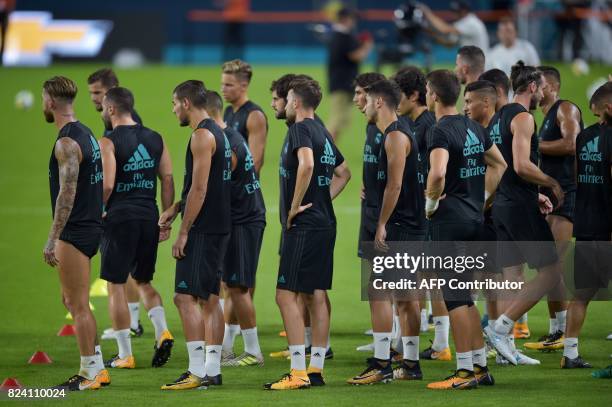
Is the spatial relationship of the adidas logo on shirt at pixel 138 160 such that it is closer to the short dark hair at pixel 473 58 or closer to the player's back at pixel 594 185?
the short dark hair at pixel 473 58

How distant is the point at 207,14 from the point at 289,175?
113 feet

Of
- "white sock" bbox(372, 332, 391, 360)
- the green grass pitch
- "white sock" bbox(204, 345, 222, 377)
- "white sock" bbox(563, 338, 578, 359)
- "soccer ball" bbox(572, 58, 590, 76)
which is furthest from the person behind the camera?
"soccer ball" bbox(572, 58, 590, 76)

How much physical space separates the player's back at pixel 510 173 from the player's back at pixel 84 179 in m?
3.55

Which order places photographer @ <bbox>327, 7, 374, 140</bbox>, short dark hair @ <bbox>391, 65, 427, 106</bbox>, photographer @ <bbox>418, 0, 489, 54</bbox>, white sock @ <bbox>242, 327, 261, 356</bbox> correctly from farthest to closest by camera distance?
photographer @ <bbox>327, 7, 374, 140</bbox>, photographer @ <bbox>418, 0, 489, 54</bbox>, white sock @ <bbox>242, 327, 261, 356</bbox>, short dark hair @ <bbox>391, 65, 427, 106</bbox>

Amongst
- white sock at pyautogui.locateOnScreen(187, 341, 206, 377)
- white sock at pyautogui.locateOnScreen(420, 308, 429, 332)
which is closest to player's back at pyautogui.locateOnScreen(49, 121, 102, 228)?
white sock at pyautogui.locateOnScreen(187, 341, 206, 377)

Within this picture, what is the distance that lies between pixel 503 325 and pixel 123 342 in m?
3.27

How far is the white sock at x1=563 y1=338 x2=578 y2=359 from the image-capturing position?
1007cm

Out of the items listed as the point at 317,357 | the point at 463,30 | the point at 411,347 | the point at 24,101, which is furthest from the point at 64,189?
the point at 24,101

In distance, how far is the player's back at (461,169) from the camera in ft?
30.9

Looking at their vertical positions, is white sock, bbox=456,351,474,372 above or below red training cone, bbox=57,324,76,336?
below

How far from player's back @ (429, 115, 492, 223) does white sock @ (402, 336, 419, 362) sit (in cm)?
104

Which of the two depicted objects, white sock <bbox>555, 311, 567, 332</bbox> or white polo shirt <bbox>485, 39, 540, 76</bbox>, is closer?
white sock <bbox>555, 311, 567, 332</bbox>

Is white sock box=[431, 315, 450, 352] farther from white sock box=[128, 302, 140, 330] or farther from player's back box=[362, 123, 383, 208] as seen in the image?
white sock box=[128, 302, 140, 330]

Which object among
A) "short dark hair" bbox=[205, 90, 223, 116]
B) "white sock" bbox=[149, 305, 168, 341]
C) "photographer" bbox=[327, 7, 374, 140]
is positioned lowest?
"white sock" bbox=[149, 305, 168, 341]
